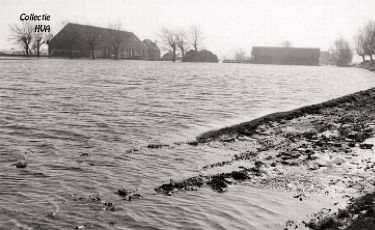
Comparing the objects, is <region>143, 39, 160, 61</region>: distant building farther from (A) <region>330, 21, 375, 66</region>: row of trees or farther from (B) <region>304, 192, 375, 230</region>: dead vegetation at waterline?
(B) <region>304, 192, 375, 230</region>: dead vegetation at waterline

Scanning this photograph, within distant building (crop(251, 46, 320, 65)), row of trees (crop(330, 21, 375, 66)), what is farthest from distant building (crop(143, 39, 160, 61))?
row of trees (crop(330, 21, 375, 66))

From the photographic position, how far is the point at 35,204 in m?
7.22

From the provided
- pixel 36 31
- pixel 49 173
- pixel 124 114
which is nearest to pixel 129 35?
pixel 36 31

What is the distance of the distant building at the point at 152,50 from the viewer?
144 meters

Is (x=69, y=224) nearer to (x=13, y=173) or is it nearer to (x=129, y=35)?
(x=13, y=173)

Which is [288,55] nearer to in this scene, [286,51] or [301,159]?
[286,51]

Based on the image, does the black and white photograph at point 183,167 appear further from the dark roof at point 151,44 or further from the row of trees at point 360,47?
the dark roof at point 151,44

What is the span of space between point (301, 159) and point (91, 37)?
10096 cm

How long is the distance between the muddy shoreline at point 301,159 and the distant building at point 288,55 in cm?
13705

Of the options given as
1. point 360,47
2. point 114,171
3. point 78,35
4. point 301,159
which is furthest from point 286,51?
point 114,171

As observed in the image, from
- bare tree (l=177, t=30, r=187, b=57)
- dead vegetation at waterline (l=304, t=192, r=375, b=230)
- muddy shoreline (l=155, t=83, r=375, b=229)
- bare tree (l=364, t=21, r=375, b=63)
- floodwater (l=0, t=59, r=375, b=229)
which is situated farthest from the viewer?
bare tree (l=177, t=30, r=187, b=57)

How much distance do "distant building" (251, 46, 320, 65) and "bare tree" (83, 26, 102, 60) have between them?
65153mm

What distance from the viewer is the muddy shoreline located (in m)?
8.09

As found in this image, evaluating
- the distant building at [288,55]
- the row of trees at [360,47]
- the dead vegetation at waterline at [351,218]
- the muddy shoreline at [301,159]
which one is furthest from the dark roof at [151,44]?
the dead vegetation at waterline at [351,218]
